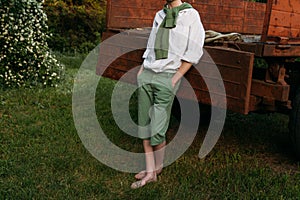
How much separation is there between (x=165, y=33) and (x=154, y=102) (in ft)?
1.67

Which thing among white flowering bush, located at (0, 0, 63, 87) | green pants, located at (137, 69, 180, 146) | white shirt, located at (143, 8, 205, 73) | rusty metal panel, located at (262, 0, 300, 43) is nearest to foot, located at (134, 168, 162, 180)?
green pants, located at (137, 69, 180, 146)

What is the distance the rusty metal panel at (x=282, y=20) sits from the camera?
3275 millimetres

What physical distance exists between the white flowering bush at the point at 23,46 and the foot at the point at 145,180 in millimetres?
3539

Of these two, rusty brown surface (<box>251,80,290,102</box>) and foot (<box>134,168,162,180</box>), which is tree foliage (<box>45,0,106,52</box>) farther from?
rusty brown surface (<box>251,80,290,102</box>)

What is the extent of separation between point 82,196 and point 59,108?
254cm

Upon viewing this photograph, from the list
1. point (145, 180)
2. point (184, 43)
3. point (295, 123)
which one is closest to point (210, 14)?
point (295, 123)

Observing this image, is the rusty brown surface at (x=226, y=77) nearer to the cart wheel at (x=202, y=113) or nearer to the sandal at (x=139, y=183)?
the sandal at (x=139, y=183)

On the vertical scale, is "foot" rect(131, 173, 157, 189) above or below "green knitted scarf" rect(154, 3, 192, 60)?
below

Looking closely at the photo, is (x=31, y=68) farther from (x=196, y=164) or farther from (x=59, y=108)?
(x=196, y=164)

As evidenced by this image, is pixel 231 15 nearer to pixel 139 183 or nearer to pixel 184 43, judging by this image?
pixel 184 43

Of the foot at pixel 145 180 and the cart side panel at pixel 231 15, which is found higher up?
the cart side panel at pixel 231 15

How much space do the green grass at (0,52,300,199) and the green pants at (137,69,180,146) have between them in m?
0.40

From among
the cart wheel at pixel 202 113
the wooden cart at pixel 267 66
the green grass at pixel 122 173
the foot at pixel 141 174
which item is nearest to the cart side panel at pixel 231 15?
the cart wheel at pixel 202 113

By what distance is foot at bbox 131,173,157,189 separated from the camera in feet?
11.7
